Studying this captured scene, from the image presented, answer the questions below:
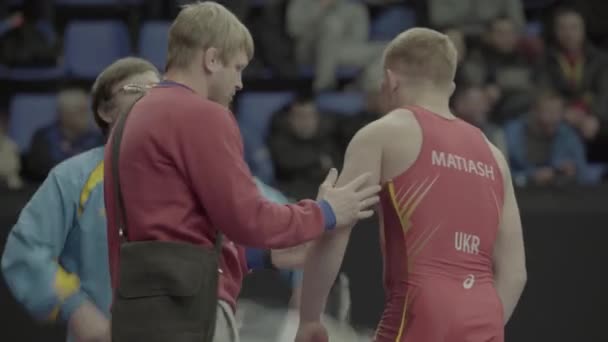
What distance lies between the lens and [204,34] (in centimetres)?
383

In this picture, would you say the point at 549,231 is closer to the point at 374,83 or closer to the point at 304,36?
the point at 374,83

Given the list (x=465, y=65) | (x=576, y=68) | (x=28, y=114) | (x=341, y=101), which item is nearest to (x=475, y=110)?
(x=465, y=65)

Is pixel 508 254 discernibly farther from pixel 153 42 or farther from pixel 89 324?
pixel 153 42

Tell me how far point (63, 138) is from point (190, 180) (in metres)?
5.03

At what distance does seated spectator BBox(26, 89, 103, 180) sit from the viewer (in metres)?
8.55

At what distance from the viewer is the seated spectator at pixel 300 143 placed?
8.73m

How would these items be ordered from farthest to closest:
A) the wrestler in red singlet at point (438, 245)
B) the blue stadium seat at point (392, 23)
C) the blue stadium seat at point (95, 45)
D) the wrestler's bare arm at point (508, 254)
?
1. the blue stadium seat at point (392, 23)
2. the blue stadium seat at point (95, 45)
3. the wrestler's bare arm at point (508, 254)
4. the wrestler in red singlet at point (438, 245)

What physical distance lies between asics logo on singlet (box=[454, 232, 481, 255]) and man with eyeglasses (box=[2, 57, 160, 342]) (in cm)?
107

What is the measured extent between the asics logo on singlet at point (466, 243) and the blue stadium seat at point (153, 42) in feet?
Result: 19.7

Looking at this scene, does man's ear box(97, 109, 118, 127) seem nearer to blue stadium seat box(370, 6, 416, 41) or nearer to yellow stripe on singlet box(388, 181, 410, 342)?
yellow stripe on singlet box(388, 181, 410, 342)

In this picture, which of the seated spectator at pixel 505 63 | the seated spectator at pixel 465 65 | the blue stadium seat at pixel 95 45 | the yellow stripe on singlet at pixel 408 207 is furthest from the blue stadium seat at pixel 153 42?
the yellow stripe on singlet at pixel 408 207

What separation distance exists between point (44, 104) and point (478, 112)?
2.95m

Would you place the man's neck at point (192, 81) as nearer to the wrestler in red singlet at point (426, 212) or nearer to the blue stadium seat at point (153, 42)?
the wrestler in red singlet at point (426, 212)

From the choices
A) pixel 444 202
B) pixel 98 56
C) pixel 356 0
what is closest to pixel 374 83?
pixel 356 0
